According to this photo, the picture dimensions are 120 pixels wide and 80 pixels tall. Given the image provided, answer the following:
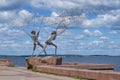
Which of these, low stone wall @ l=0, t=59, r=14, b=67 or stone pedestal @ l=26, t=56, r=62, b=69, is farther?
low stone wall @ l=0, t=59, r=14, b=67

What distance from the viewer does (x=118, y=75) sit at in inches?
719

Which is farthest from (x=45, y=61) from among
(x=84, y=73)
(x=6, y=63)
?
(x=6, y=63)

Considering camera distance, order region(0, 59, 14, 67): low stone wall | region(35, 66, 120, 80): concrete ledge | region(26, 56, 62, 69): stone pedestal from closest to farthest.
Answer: region(35, 66, 120, 80): concrete ledge < region(26, 56, 62, 69): stone pedestal < region(0, 59, 14, 67): low stone wall

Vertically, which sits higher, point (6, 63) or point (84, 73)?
point (6, 63)

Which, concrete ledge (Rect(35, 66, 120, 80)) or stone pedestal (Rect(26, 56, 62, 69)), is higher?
stone pedestal (Rect(26, 56, 62, 69))

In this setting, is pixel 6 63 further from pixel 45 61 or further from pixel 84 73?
pixel 84 73

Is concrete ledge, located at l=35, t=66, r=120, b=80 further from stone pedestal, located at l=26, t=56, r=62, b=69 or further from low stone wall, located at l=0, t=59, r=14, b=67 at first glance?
low stone wall, located at l=0, t=59, r=14, b=67

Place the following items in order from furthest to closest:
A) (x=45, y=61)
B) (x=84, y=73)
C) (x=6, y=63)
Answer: (x=6, y=63)
(x=45, y=61)
(x=84, y=73)

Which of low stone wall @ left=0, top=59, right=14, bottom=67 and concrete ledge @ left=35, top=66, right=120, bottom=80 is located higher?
low stone wall @ left=0, top=59, right=14, bottom=67

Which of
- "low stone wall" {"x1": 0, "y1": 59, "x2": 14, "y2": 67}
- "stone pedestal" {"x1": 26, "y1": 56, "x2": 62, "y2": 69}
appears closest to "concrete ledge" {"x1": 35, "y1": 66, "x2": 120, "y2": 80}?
"stone pedestal" {"x1": 26, "y1": 56, "x2": 62, "y2": 69}

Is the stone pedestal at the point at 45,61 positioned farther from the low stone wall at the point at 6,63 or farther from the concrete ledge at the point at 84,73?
the low stone wall at the point at 6,63

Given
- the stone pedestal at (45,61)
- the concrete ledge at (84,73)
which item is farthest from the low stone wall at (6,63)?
the concrete ledge at (84,73)

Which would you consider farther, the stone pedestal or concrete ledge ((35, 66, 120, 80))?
the stone pedestal

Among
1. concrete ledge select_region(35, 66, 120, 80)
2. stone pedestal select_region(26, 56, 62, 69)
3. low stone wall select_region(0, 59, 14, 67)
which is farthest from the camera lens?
low stone wall select_region(0, 59, 14, 67)
